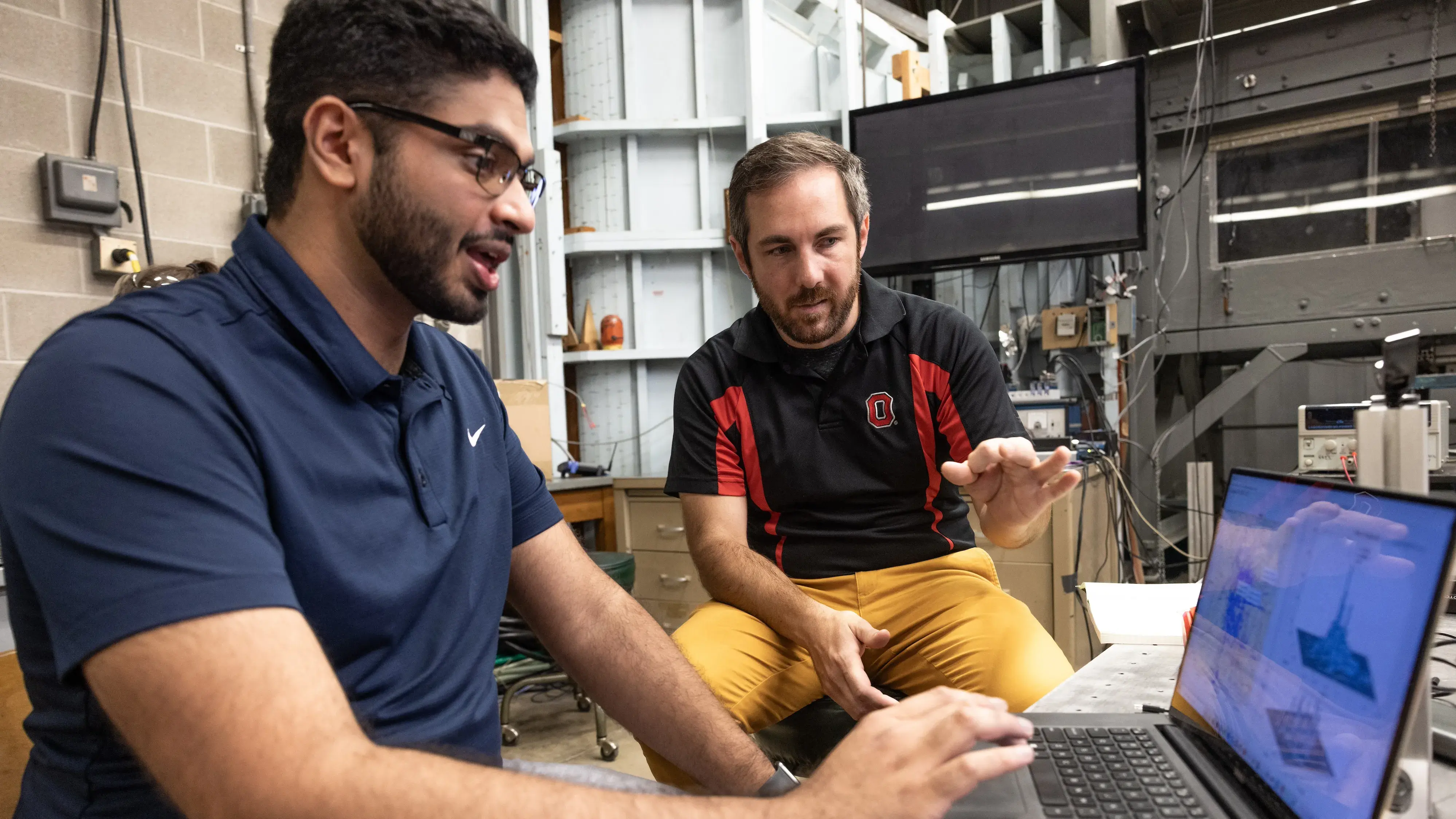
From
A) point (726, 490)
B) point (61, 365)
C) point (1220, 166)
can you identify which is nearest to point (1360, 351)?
point (1220, 166)

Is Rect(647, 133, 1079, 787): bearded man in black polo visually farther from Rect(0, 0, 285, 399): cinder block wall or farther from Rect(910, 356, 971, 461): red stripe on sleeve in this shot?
Rect(0, 0, 285, 399): cinder block wall

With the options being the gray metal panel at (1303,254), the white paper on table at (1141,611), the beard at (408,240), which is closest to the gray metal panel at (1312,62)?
the gray metal panel at (1303,254)

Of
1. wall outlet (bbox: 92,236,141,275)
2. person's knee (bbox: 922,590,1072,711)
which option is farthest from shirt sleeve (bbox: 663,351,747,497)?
wall outlet (bbox: 92,236,141,275)

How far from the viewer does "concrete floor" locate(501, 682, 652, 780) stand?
8.09 ft

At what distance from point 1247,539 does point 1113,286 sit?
8.74 ft

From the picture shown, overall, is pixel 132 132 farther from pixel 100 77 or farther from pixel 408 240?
pixel 408 240

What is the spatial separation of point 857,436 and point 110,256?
2190 millimetres

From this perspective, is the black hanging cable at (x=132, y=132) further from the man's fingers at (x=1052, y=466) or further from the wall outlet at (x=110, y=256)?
the man's fingers at (x=1052, y=466)

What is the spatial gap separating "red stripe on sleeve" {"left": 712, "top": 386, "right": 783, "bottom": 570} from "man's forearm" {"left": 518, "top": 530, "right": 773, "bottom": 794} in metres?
0.53

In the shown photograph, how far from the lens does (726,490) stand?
1.57 meters

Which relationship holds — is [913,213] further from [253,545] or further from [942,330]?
[253,545]

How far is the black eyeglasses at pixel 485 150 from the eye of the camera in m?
0.82

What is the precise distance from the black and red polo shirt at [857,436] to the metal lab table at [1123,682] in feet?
1.52

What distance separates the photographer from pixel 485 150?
0.86 meters
